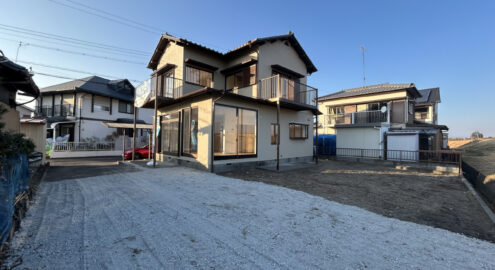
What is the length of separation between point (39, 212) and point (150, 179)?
9.82 feet

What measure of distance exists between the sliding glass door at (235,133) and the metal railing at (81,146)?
1155 centimetres

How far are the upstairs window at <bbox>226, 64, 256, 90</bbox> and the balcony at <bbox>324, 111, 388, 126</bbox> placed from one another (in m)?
10.9

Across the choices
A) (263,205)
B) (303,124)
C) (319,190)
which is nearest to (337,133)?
(303,124)

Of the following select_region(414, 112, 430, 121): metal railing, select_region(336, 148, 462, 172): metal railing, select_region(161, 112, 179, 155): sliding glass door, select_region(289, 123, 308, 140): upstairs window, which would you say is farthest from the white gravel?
select_region(414, 112, 430, 121): metal railing

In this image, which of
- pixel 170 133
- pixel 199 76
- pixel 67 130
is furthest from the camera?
pixel 67 130

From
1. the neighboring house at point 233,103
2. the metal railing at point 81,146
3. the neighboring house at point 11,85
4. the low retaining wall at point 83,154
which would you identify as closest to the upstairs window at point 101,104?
the metal railing at point 81,146

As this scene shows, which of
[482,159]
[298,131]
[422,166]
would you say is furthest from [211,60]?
[482,159]

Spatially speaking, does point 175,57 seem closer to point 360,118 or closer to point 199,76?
point 199,76

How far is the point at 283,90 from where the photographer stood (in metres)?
10.9

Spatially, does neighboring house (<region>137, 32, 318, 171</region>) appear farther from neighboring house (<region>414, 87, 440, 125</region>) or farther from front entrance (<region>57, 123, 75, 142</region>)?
neighboring house (<region>414, 87, 440, 125</region>)

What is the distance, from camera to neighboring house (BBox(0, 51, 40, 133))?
462 cm

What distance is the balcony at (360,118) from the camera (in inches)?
640

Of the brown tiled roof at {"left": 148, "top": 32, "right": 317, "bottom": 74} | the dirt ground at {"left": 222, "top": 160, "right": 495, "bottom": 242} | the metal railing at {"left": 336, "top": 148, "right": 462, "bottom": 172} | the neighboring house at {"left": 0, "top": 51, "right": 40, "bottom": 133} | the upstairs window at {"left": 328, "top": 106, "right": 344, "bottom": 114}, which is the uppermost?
the brown tiled roof at {"left": 148, "top": 32, "right": 317, "bottom": 74}

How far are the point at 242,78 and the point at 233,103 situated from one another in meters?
3.62
